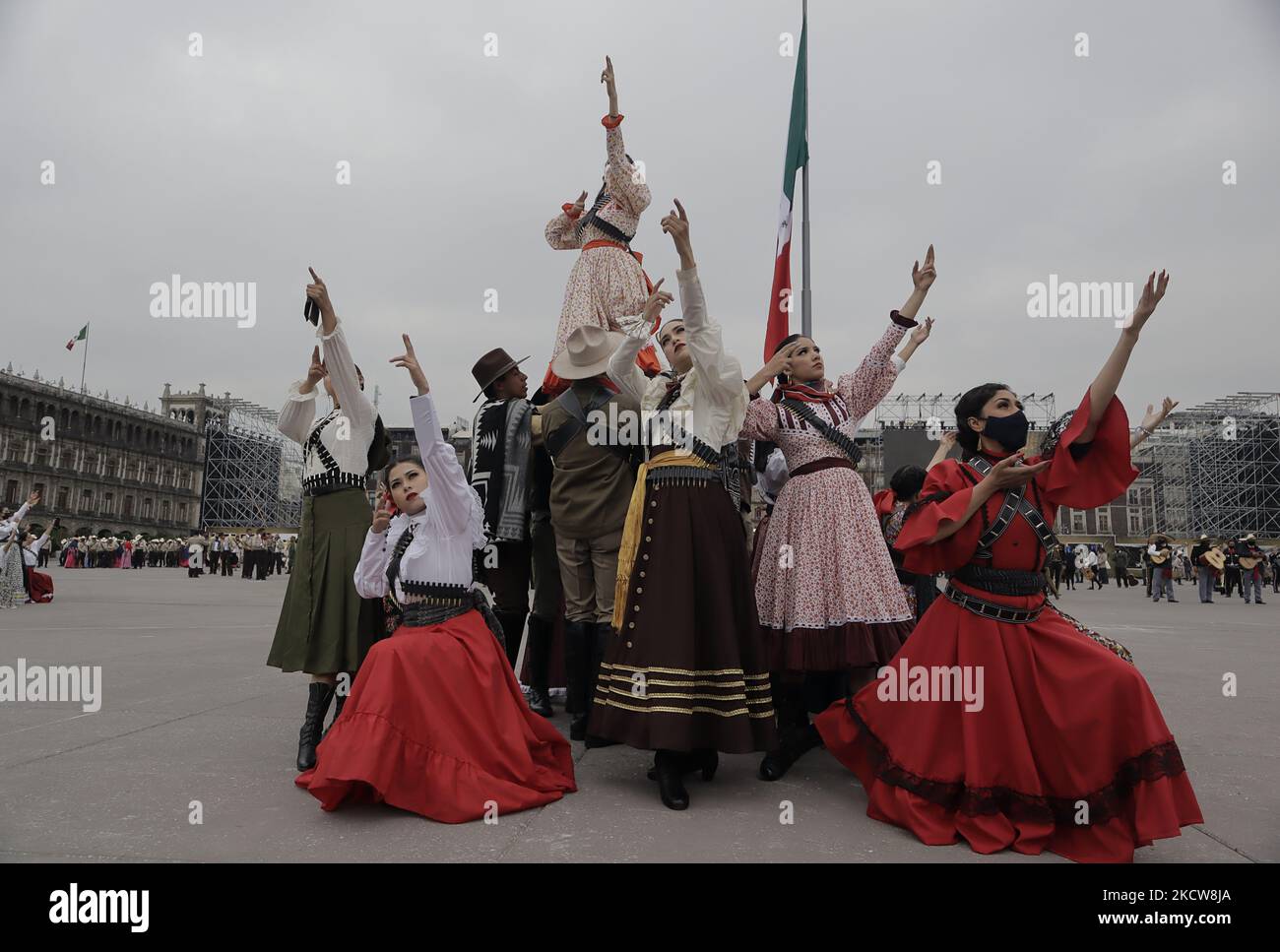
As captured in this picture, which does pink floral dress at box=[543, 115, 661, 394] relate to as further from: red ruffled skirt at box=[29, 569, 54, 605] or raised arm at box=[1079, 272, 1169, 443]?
red ruffled skirt at box=[29, 569, 54, 605]

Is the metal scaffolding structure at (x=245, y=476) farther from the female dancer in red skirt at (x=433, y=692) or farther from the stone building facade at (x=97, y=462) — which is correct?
the female dancer in red skirt at (x=433, y=692)

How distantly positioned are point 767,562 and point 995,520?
1203mm

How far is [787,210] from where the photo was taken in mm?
8438

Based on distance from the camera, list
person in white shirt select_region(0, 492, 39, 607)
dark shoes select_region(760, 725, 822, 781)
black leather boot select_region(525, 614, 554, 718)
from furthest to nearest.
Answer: person in white shirt select_region(0, 492, 39, 607), black leather boot select_region(525, 614, 554, 718), dark shoes select_region(760, 725, 822, 781)

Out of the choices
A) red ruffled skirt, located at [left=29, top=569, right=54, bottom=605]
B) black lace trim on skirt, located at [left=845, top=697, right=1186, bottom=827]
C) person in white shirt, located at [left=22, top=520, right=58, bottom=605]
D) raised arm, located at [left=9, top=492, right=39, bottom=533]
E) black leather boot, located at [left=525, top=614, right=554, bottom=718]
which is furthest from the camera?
red ruffled skirt, located at [left=29, top=569, right=54, bottom=605]

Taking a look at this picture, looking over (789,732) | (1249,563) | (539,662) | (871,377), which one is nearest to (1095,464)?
(871,377)

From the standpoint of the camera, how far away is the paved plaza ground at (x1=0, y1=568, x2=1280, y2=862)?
269 cm

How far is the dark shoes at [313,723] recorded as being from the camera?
3.78 meters

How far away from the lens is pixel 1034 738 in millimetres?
2939

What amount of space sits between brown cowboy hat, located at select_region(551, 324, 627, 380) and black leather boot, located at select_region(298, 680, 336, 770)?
198 cm

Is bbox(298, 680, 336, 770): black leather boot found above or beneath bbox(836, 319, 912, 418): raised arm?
beneath

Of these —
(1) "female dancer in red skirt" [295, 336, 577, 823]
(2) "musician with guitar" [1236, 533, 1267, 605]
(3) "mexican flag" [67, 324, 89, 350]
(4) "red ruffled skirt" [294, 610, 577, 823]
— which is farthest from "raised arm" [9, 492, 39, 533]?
(3) "mexican flag" [67, 324, 89, 350]

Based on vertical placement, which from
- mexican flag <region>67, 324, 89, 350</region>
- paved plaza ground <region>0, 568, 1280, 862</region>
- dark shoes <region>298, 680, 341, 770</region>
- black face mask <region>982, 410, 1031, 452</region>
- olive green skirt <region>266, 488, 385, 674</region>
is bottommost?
paved plaza ground <region>0, 568, 1280, 862</region>
